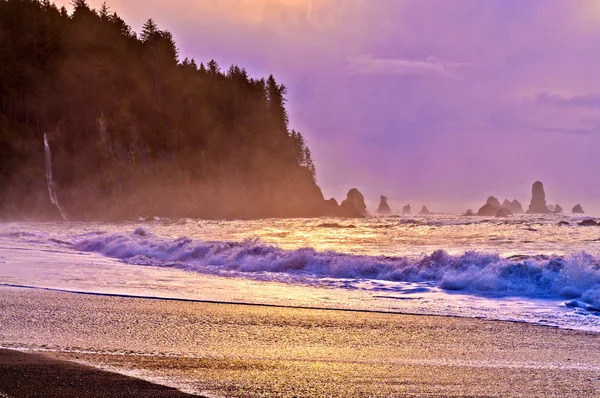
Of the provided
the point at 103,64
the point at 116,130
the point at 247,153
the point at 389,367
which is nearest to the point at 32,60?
the point at 103,64

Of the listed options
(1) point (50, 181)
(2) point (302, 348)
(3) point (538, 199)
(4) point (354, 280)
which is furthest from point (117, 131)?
(3) point (538, 199)

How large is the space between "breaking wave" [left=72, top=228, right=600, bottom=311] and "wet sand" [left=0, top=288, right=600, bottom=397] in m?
3.96

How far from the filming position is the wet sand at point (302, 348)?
497 cm

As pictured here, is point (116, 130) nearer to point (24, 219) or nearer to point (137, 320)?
point (24, 219)

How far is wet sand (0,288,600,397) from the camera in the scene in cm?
497

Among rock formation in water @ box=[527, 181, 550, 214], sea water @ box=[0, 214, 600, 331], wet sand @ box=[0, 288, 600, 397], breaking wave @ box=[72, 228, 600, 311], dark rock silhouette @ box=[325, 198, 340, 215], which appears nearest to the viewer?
wet sand @ box=[0, 288, 600, 397]

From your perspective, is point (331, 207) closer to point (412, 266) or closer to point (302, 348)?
point (412, 266)

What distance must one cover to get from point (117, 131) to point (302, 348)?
2502 inches

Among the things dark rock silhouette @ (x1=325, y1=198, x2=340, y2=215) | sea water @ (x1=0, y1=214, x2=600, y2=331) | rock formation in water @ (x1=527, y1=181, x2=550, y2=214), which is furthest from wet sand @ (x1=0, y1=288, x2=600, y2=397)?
rock formation in water @ (x1=527, y1=181, x2=550, y2=214)

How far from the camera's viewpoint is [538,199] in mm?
167250

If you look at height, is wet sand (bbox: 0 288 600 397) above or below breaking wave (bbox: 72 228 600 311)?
below

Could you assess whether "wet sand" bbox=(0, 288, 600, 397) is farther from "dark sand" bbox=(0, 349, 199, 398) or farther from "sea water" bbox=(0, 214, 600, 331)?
"sea water" bbox=(0, 214, 600, 331)

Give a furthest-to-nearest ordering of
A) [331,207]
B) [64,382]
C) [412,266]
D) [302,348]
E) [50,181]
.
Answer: [331,207]
[50,181]
[412,266]
[302,348]
[64,382]

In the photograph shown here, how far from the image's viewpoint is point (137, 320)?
25.8ft
